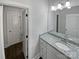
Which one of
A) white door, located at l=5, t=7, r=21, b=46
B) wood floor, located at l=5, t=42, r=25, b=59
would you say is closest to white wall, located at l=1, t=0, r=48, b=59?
wood floor, located at l=5, t=42, r=25, b=59

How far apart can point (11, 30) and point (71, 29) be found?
3598 millimetres

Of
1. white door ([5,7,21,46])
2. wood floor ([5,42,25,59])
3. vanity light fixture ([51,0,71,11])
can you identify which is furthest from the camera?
white door ([5,7,21,46])

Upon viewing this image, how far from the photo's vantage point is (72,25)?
7.72 ft

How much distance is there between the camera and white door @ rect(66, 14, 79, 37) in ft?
7.19

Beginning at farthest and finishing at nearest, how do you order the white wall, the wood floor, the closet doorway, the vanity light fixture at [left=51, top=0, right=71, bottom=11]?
1. the closet doorway
2. the wood floor
3. the white wall
4. the vanity light fixture at [left=51, top=0, right=71, bottom=11]

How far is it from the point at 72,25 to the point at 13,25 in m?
3.66

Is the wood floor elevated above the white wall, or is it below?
below

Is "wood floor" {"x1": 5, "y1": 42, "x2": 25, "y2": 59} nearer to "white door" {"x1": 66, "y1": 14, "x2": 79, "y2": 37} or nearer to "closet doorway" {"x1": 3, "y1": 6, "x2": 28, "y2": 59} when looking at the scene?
"closet doorway" {"x1": 3, "y1": 6, "x2": 28, "y2": 59}

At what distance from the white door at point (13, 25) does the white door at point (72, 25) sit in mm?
3398

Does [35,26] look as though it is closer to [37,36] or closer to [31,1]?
[37,36]

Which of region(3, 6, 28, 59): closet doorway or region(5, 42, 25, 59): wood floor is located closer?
region(5, 42, 25, 59): wood floor

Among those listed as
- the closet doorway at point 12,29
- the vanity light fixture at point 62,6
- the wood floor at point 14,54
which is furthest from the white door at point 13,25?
the vanity light fixture at point 62,6

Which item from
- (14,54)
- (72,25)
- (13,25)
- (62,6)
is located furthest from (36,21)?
(13,25)

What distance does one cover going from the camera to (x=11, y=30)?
4.86m
